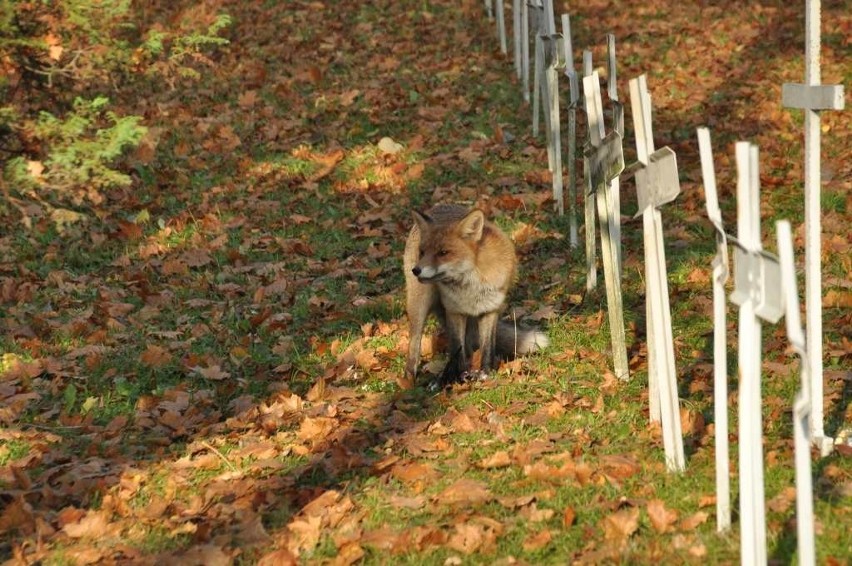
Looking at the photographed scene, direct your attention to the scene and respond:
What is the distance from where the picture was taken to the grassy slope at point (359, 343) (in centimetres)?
528

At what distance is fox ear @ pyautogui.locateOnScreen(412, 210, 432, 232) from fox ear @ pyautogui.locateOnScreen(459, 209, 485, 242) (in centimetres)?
27

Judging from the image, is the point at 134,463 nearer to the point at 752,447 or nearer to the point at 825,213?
the point at 752,447

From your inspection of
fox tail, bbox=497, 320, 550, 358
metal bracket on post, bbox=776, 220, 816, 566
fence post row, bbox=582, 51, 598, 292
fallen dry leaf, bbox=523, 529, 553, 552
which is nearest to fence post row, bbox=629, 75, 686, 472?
fallen dry leaf, bbox=523, 529, 553, 552

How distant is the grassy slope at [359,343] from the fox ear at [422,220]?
1.06 metres

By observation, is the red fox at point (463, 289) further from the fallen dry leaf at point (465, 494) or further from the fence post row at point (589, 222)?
the fallen dry leaf at point (465, 494)

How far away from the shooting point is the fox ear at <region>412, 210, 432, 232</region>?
304 inches

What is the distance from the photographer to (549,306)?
8.62 metres

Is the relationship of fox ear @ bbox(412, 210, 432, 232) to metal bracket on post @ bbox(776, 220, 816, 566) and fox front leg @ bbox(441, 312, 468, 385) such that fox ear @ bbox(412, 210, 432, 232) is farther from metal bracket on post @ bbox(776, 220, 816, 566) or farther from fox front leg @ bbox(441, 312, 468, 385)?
metal bracket on post @ bbox(776, 220, 816, 566)

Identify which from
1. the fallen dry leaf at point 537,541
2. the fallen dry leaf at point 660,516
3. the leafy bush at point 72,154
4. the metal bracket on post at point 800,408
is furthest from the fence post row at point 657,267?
the leafy bush at point 72,154

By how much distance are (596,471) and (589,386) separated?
56.8 inches

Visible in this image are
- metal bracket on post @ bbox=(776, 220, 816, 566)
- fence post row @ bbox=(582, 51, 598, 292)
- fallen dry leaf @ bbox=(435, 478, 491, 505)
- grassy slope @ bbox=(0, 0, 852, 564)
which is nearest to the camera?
metal bracket on post @ bbox=(776, 220, 816, 566)

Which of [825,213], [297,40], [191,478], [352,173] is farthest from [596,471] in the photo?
[297,40]

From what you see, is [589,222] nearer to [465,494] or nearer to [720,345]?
[465,494]

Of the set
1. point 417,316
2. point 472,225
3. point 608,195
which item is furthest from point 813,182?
point 417,316
